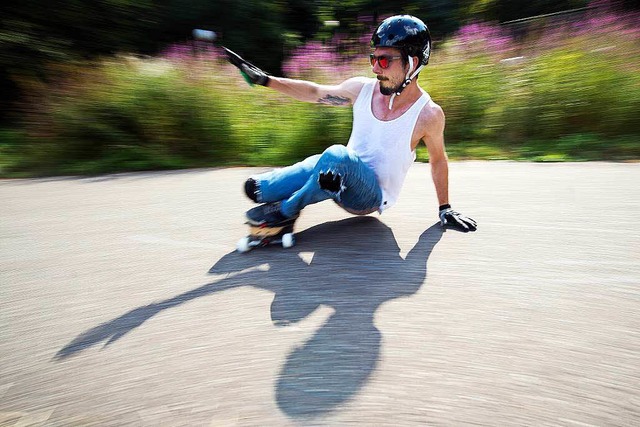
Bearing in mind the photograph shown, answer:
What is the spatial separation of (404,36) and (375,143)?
64 centimetres

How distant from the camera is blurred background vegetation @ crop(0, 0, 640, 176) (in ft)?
19.4

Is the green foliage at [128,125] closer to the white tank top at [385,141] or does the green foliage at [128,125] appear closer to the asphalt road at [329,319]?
the asphalt road at [329,319]

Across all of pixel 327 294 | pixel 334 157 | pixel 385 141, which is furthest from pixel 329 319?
pixel 385 141

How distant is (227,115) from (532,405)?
5.35 m

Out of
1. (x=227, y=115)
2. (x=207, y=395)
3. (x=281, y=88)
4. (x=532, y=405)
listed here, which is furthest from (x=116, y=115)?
(x=532, y=405)

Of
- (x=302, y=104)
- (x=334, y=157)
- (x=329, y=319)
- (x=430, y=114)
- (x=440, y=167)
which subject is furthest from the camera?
(x=302, y=104)

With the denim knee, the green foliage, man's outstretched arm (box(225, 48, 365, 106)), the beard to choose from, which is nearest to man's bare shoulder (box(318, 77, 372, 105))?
man's outstretched arm (box(225, 48, 365, 106))

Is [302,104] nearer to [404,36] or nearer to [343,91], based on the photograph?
[343,91]

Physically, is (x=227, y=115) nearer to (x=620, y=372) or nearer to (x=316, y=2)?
(x=620, y=372)

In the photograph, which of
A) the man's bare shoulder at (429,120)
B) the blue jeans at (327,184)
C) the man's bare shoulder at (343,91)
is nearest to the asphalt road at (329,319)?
the blue jeans at (327,184)

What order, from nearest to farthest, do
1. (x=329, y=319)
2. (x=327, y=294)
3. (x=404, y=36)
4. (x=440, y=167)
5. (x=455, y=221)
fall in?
(x=329, y=319) → (x=327, y=294) → (x=404, y=36) → (x=440, y=167) → (x=455, y=221)

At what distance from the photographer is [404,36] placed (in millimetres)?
2846

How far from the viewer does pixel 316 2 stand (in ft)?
52.1

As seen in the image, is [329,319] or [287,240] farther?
[287,240]
